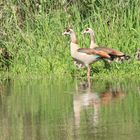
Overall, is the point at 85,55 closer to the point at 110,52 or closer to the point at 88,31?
the point at 110,52

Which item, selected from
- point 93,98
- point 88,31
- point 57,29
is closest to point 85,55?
point 88,31

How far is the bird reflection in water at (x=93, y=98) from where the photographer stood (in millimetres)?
10633

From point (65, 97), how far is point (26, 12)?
6.01 meters

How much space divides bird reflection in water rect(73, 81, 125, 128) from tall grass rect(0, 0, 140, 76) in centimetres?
243

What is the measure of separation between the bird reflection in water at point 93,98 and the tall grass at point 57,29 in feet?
7.97

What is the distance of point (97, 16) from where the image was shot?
17.7m

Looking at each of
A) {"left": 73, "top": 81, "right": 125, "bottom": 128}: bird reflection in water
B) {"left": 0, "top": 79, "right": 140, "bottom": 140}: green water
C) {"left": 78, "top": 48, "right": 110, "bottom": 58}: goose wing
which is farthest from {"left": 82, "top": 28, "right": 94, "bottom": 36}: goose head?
{"left": 73, "top": 81, "right": 125, "bottom": 128}: bird reflection in water

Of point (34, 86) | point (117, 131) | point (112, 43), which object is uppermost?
point (112, 43)

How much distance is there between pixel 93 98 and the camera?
12.4 metres

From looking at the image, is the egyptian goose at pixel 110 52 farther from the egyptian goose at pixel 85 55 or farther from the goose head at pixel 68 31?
the goose head at pixel 68 31

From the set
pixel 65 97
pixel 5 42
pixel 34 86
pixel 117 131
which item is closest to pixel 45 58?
pixel 5 42

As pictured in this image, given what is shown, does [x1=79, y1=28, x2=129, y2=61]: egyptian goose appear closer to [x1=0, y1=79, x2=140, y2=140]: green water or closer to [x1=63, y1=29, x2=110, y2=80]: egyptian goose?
[x1=63, y1=29, x2=110, y2=80]: egyptian goose

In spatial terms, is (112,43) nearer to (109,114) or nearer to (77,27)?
(77,27)

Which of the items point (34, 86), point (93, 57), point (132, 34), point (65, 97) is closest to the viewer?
point (65, 97)
